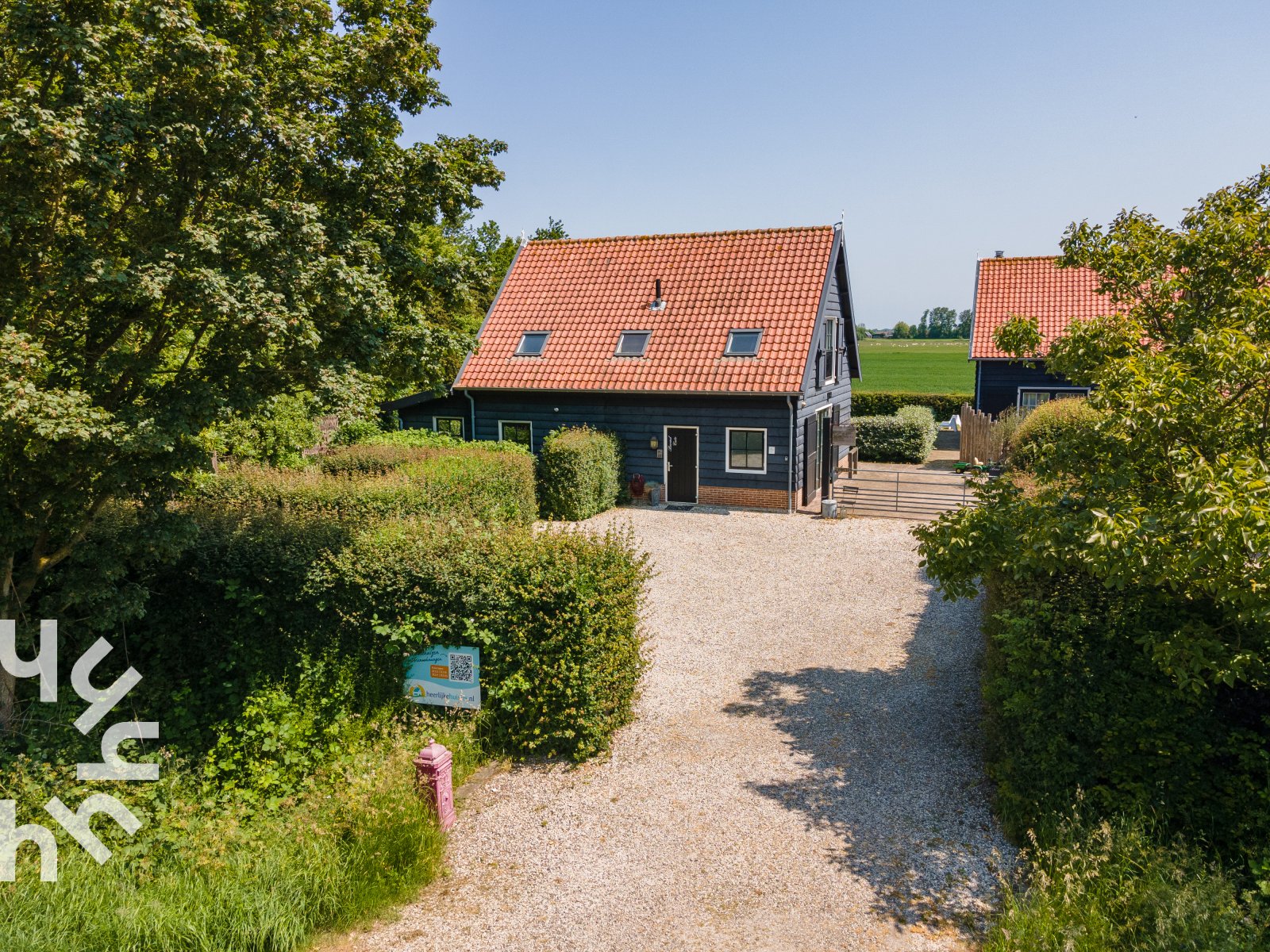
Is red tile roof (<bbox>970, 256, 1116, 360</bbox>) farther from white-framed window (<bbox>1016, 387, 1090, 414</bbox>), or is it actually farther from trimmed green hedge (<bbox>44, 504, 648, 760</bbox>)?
trimmed green hedge (<bbox>44, 504, 648, 760</bbox>)

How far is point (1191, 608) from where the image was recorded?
643cm

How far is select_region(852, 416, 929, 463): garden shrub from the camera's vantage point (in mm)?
27578

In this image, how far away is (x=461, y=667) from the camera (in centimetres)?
864

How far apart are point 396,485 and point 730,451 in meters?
9.38

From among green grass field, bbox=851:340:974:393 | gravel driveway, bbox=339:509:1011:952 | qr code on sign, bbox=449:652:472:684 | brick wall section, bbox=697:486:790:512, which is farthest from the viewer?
green grass field, bbox=851:340:974:393

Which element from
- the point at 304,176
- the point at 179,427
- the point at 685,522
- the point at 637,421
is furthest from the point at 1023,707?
the point at 637,421

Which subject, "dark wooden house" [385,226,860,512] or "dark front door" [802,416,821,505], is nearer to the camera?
"dark wooden house" [385,226,860,512]

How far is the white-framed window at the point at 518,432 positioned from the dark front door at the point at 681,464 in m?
3.87

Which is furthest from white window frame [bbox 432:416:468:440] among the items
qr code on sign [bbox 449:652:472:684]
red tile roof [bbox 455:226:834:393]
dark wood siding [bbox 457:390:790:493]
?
qr code on sign [bbox 449:652:472:684]

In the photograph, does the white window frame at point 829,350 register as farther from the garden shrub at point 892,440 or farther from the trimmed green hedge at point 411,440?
the trimmed green hedge at point 411,440

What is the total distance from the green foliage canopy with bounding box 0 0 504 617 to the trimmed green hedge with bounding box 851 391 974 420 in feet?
90.0

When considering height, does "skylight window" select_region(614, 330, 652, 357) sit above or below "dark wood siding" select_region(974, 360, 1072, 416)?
above

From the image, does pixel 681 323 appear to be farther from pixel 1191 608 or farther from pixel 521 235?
pixel 1191 608

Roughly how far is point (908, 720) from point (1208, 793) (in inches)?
126
